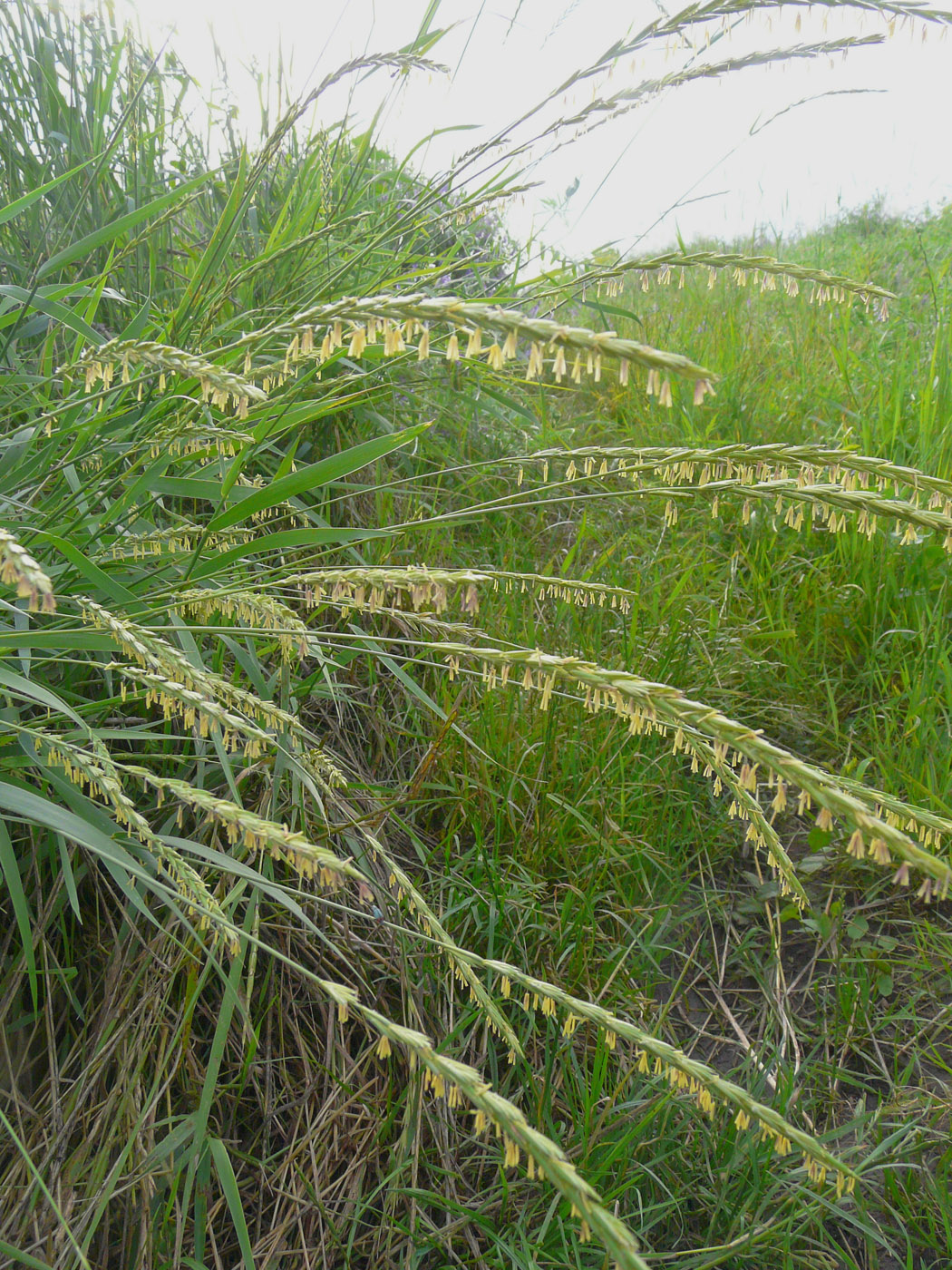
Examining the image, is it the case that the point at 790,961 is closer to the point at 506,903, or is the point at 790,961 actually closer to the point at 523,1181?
the point at 506,903

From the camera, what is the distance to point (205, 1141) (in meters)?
1.15

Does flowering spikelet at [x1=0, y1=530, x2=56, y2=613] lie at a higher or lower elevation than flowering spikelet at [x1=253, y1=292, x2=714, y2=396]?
lower

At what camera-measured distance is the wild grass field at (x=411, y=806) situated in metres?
0.91

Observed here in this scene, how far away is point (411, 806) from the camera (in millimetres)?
1662

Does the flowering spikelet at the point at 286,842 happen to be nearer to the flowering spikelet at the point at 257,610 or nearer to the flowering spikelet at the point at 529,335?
the flowering spikelet at the point at 257,610

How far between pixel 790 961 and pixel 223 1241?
106 centimetres

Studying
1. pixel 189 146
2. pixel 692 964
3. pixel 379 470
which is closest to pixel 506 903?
pixel 692 964

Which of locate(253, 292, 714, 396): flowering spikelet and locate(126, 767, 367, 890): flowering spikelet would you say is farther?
locate(126, 767, 367, 890): flowering spikelet

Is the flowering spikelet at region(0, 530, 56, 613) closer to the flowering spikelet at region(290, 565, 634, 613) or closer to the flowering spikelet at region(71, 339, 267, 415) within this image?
the flowering spikelet at region(71, 339, 267, 415)

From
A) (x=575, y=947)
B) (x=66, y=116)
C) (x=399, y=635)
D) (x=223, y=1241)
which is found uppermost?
(x=66, y=116)

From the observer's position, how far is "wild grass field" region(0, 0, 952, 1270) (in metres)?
0.91

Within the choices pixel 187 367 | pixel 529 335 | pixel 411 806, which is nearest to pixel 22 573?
pixel 187 367

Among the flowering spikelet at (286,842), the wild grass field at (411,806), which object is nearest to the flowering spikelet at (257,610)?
the wild grass field at (411,806)

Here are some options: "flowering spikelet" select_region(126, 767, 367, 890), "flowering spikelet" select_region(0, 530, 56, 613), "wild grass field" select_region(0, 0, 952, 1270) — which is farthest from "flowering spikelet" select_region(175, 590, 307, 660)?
"flowering spikelet" select_region(0, 530, 56, 613)
